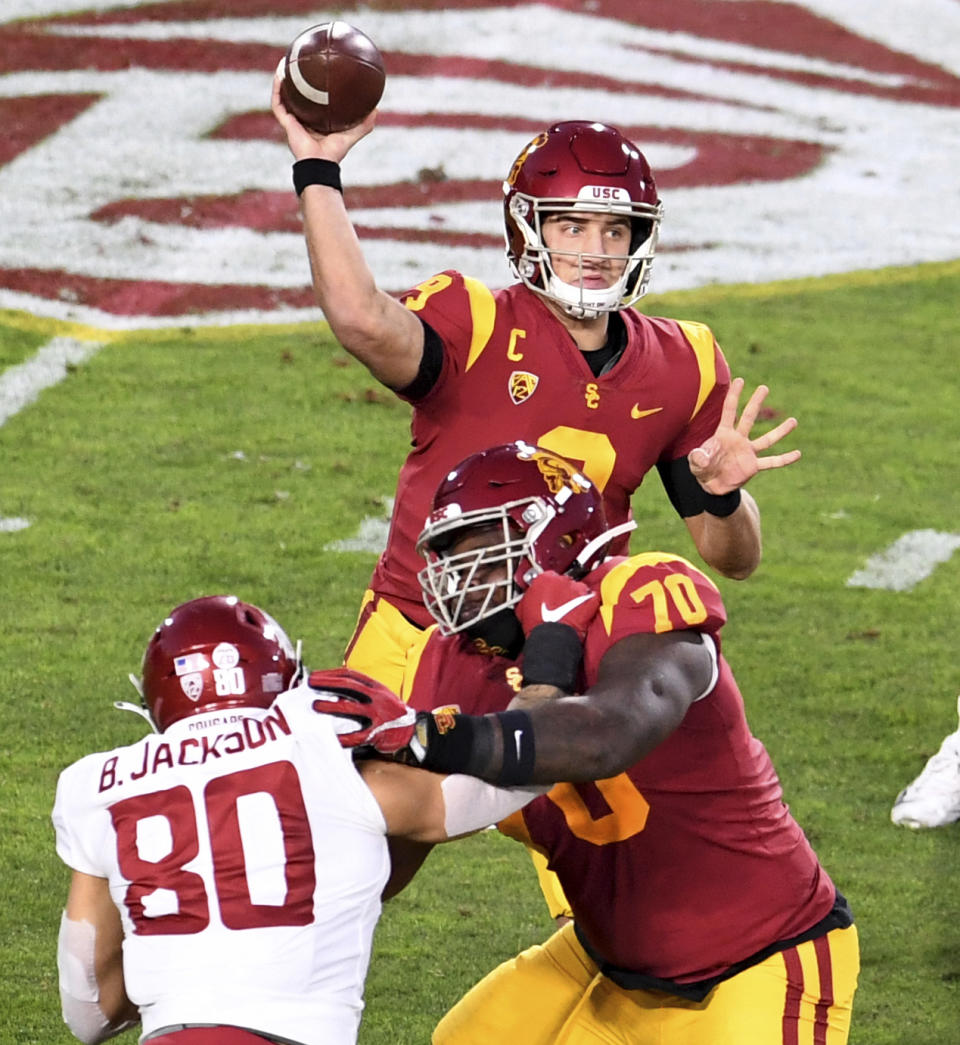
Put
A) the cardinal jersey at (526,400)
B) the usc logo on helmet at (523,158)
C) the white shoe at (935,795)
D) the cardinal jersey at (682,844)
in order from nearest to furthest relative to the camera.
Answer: the cardinal jersey at (682,844), the cardinal jersey at (526,400), the usc logo on helmet at (523,158), the white shoe at (935,795)

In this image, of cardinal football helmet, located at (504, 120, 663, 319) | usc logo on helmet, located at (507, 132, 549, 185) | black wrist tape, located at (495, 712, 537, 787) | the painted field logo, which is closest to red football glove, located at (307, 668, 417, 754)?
black wrist tape, located at (495, 712, 537, 787)

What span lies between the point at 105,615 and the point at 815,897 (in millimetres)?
4332

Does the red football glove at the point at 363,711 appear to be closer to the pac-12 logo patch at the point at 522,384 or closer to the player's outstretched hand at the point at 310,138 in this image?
the pac-12 logo patch at the point at 522,384

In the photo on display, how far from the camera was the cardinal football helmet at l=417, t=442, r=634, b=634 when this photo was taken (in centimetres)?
319

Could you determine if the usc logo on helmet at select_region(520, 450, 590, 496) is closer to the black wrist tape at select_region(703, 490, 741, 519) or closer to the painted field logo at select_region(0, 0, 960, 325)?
the black wrist tape at select_region(703, 490, 741, 519)

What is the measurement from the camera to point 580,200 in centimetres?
421

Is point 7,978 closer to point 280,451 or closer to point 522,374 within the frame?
point 522,374

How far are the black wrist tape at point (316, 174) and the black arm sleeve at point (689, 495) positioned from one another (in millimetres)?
1004

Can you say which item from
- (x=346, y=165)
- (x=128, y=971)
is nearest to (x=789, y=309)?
(x=346, y=165)

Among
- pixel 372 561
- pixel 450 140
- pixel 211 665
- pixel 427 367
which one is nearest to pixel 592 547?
pixel 211 665

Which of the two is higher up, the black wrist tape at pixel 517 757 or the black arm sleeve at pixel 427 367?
the black arm sleeve at pixel 427 367

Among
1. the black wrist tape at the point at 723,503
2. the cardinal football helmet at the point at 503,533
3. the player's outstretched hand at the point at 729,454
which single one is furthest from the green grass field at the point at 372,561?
the cardinal football helmet at the point at 503,533

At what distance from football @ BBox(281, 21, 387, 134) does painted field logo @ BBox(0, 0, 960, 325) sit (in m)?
5.84

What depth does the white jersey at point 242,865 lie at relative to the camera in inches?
108
